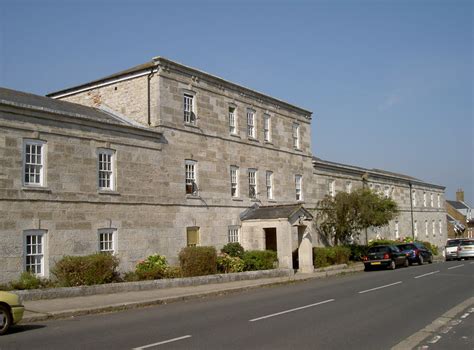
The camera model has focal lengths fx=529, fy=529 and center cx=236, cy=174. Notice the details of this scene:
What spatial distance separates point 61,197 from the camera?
Result: 69.1 feet

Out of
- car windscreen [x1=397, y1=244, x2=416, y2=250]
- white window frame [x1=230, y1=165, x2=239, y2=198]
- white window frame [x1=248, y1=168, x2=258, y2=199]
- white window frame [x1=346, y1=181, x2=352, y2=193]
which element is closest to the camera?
white window frame [x1=230, y1=165, x2=239, y2=198]

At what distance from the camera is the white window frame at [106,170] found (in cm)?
2303

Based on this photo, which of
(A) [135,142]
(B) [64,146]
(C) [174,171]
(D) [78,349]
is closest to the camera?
(D) [78,349]

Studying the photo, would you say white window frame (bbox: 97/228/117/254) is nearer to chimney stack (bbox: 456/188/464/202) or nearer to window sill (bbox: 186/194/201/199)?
window sill (bbox: 186/194/201/199)

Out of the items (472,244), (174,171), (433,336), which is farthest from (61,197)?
(472,244)

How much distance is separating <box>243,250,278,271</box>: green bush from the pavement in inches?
127

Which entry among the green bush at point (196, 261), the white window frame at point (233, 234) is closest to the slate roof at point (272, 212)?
the white window frame at point (233, 234)

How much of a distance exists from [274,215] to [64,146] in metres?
13.0

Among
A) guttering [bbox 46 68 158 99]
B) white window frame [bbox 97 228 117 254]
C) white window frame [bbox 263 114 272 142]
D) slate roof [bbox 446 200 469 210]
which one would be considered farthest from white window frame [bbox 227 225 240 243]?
slate roof [bbox 446 200 469 210]

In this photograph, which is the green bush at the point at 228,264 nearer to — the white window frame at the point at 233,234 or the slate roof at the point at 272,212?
the white window frame at the point at 233,234

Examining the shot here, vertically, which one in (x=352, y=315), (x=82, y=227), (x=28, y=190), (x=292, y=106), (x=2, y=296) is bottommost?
(x=352, y=315)

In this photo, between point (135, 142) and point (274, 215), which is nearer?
point (135, 142)

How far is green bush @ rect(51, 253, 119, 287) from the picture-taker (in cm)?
1922

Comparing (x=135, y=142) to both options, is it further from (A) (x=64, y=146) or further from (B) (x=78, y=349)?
(B) (x=78, y=349)
